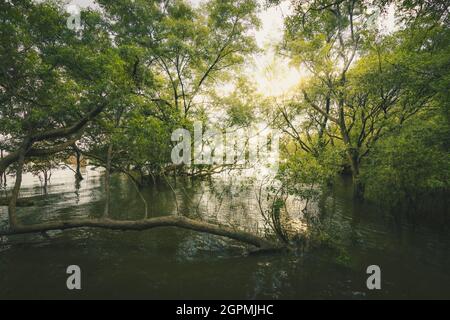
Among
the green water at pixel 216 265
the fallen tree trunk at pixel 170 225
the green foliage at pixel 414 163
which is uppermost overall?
the green foliage at pixel 414 163

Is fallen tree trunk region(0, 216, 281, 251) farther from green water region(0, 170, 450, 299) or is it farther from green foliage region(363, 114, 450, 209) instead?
green foliage region(363, 114, 450, 209)

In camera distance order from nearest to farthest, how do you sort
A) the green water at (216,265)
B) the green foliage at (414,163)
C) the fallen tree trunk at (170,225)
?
the green water at (216,265)
the fallen tree trunk at (170,225)
the green foliage at (414,163)

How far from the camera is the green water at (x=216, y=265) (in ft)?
21.9

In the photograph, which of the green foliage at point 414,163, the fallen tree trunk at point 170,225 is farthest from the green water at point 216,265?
the green foliage at point 414,163

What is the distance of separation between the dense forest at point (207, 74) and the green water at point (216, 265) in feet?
3.79

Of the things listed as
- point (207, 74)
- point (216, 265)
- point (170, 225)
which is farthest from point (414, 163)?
point (207, 74)

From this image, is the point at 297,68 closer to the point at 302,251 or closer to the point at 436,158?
the point at 436,158

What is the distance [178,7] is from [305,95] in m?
13.4

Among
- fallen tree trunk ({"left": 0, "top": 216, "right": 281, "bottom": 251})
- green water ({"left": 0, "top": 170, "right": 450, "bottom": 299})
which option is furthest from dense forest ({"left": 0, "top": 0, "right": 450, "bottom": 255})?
green water ({"left": 0, "top": 170, "right": 450, "bottom": 299})

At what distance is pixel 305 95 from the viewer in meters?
19.6

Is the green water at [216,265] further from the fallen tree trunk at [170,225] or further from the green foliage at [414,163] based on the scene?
the green foliage at [414,163]

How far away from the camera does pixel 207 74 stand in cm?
2269

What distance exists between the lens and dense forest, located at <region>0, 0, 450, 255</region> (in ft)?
29.9
